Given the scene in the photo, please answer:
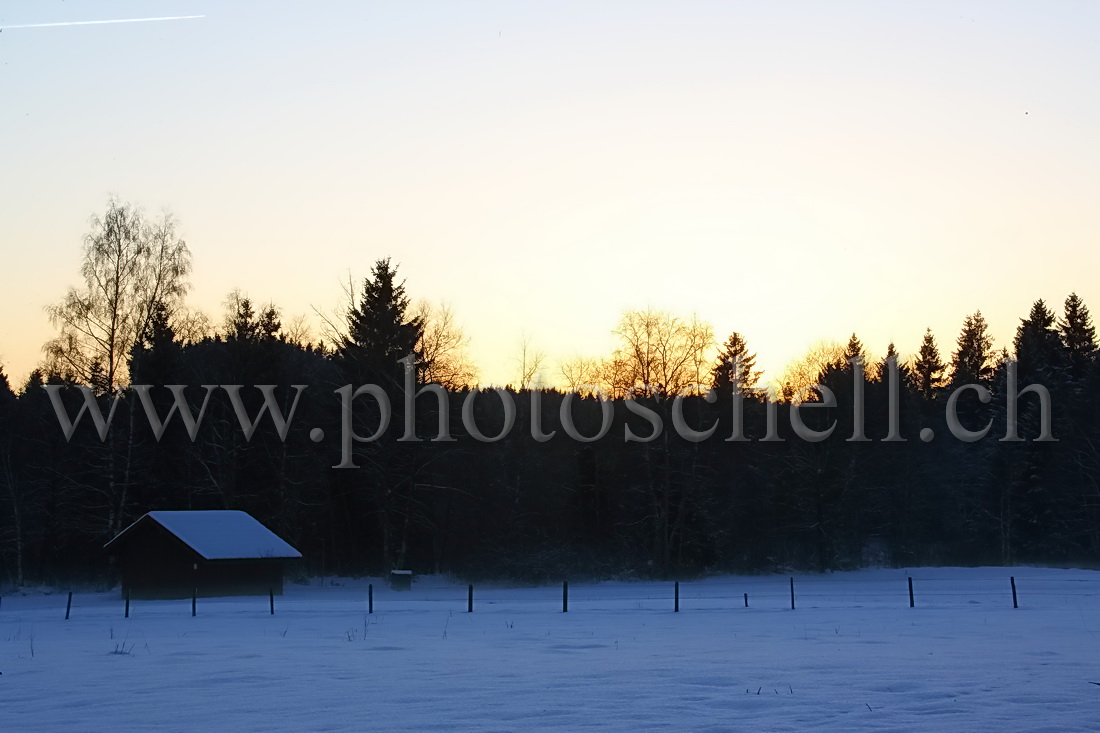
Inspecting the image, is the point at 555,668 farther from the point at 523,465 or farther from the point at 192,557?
the point at 523,465

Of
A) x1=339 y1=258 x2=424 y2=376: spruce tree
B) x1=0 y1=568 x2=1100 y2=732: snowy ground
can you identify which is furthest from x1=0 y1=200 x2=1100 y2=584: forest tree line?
x1=0 y1=568 x2=1100 y2=732: snowy ground

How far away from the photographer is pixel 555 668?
18703mm

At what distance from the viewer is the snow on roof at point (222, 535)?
1727 inches

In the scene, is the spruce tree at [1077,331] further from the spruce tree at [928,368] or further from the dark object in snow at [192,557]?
the dark object in snow at [192,557]

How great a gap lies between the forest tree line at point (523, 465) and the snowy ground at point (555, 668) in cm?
1791

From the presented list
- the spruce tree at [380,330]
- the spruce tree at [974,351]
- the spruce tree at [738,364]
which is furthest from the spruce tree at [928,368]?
the spruce tree at [380,330]

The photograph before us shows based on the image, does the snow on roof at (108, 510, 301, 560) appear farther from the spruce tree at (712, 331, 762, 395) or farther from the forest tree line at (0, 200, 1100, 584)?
the spruce tree at (712, 331, 762, 395)

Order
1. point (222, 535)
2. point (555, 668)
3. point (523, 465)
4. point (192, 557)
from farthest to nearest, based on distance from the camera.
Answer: point (523, 465) < point (222, 535) < point (192, 557) < point (555, 668)

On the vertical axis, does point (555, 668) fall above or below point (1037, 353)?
below

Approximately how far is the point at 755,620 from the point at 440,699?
18.5 meters

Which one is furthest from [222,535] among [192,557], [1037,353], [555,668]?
[1037,353]

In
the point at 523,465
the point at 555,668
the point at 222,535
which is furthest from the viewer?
the point at 523,465

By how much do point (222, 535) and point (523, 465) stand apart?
2292cm

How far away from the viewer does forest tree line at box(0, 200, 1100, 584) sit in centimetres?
5531
